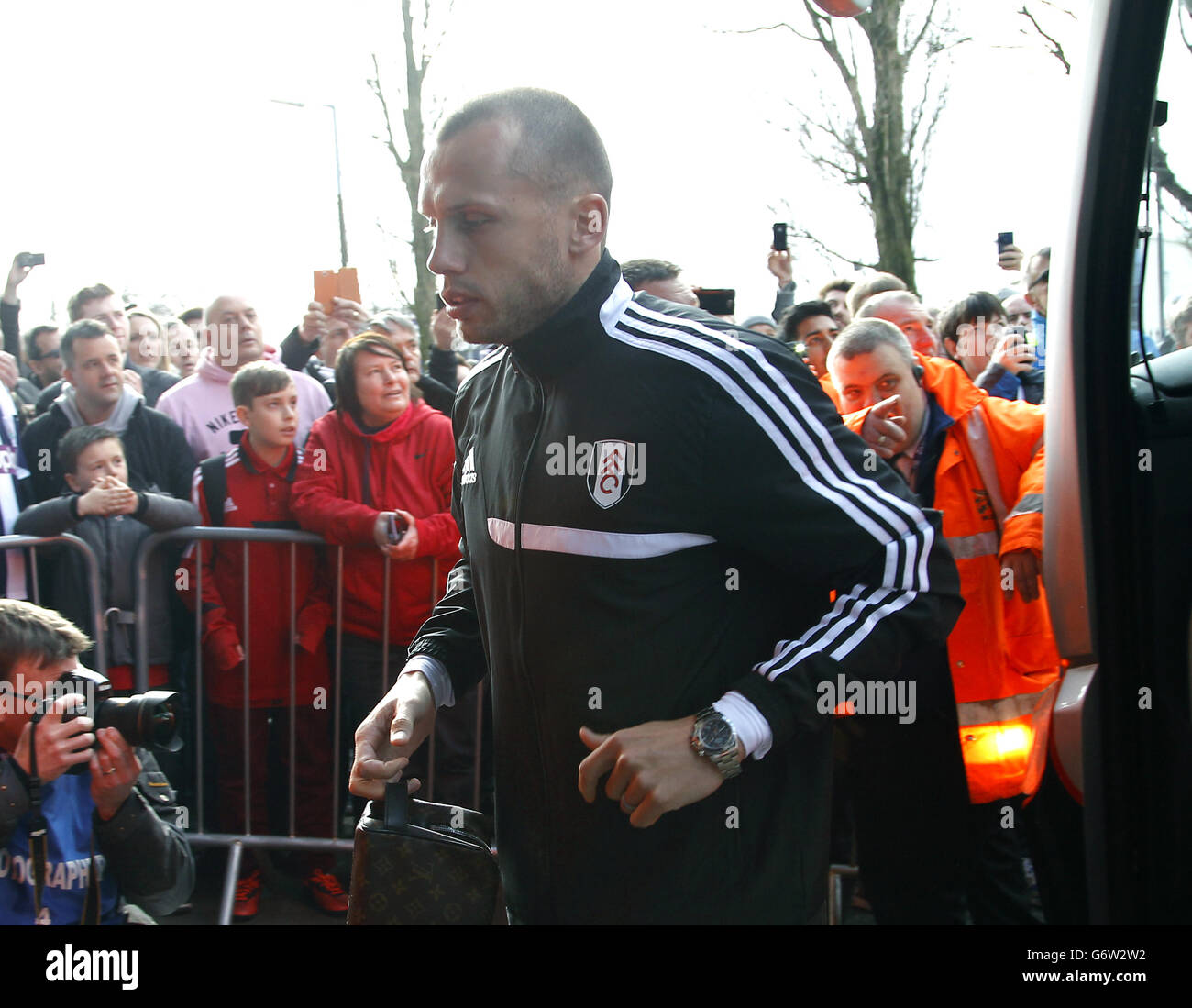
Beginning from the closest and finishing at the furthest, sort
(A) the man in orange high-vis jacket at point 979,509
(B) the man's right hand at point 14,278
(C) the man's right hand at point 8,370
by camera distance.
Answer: (A) the man in orange high-vis jacket at point 979,509 → (C) the man's right hand at point 8,370 → (B) the man's right hand at point 14,278

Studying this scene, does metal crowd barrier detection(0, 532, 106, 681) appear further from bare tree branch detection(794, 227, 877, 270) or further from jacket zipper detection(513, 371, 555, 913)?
bare tree branch detection(794, 227, 877, 270)

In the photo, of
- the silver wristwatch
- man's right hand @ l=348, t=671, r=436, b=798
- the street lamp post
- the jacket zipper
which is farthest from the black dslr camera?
the street lamp post

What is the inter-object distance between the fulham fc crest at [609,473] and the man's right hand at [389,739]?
1.82 feet

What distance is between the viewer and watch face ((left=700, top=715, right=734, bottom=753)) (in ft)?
5.92

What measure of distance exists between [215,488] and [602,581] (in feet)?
11.5

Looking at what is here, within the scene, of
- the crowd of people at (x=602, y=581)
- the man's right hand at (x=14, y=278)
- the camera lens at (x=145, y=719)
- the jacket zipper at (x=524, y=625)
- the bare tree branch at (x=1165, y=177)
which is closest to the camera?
the crowd of people at (x=602, y=581)

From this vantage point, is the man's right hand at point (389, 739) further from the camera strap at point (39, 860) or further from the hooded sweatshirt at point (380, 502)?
the hooded sweatshirt at point (380, 502)

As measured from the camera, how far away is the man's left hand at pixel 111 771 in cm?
281

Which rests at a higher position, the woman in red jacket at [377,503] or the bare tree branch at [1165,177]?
the bare tree branch at [1165,177]

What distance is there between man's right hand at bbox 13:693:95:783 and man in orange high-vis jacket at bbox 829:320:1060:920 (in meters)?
2.26

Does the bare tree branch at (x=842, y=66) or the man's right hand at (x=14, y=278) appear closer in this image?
the man's right hand at (x=14, y=278)

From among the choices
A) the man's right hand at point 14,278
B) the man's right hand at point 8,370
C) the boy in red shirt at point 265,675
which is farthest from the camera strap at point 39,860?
the man's right hand at point 14,278

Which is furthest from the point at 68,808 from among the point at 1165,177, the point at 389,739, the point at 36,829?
the point at 1165,177

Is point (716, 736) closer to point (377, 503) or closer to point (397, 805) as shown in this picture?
point (397, 805)
